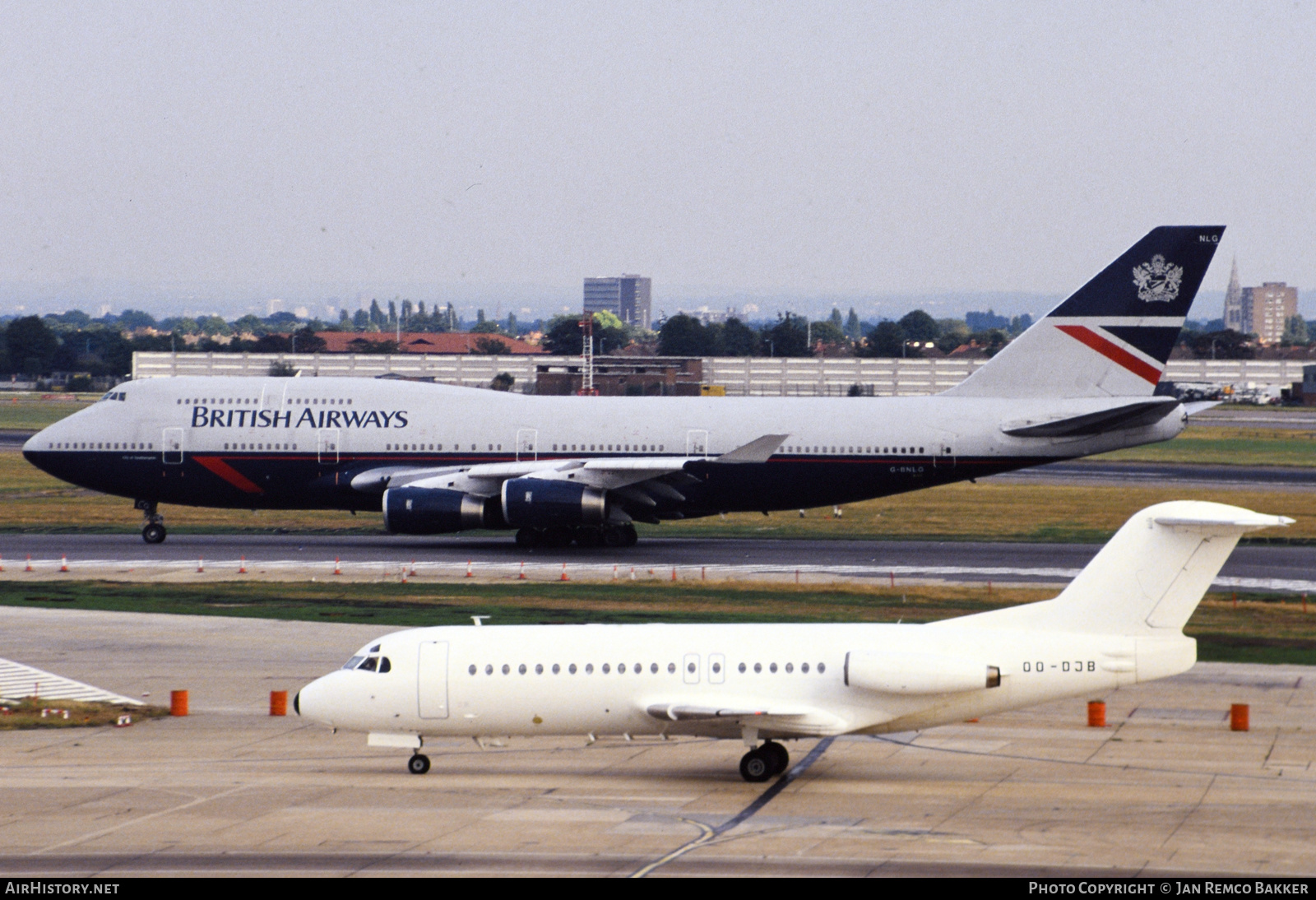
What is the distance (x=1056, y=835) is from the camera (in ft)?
64.8

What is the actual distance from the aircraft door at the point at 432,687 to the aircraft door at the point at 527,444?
89.0 ft

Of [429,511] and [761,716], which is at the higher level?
[429,511]

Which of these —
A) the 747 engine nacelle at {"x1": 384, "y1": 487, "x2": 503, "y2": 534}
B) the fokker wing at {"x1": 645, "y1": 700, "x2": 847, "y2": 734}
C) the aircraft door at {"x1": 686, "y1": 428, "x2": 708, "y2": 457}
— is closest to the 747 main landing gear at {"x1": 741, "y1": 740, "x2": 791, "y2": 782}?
the fokker wing at {"x1": 645, "y1": 700, "x2": 847, "y2": 734}

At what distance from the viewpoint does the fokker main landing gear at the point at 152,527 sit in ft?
173

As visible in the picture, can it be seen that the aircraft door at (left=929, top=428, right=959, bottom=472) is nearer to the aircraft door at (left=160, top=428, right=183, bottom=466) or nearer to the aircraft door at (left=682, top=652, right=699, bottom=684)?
the aircraft door at (left=160, top=428, right=183, bottom=466)

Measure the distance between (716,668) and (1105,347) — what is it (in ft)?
101

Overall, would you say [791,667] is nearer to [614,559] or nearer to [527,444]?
[614,559]

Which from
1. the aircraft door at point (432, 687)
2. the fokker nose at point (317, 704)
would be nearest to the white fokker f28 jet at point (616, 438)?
the fokker nose at point (317, 704)

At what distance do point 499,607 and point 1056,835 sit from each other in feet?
68.8

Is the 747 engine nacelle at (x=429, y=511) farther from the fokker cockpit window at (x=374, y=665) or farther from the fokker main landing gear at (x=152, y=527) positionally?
the fokker cockpit window at (x=374, y=665)

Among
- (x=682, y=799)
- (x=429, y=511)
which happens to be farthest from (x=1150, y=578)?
(x=429, y=511)

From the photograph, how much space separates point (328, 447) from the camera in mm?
50469
